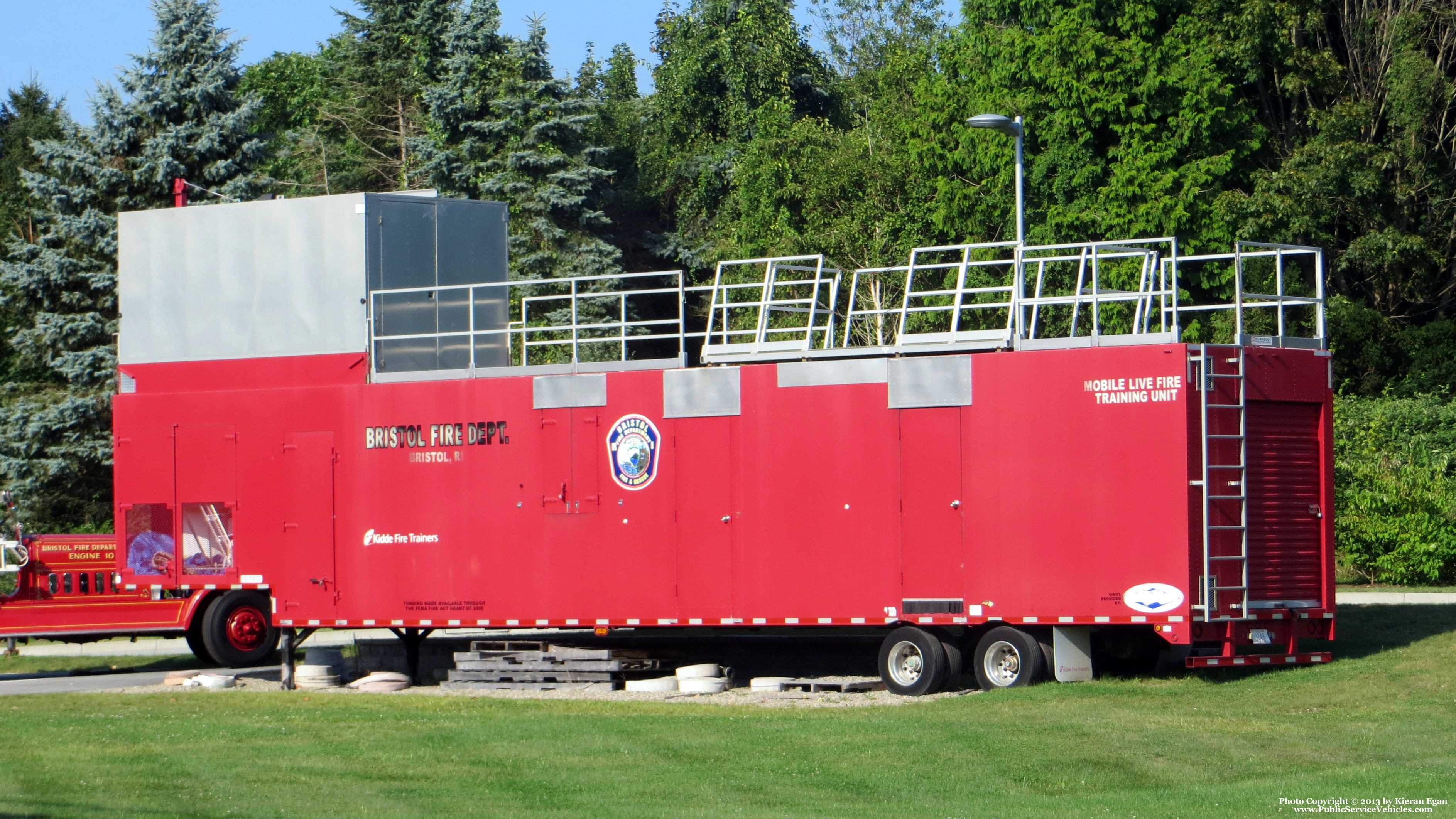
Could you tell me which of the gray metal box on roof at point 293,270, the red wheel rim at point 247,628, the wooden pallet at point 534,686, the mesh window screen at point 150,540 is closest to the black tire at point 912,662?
the wooden pallet at point 534,686

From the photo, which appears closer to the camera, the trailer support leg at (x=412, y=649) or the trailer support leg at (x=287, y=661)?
the trailer support leg at (x=287, y=661)

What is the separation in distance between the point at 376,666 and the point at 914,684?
26.5ft

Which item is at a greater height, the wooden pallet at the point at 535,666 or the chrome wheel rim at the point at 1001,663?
the chrome wheel rim at the point at 1001,663

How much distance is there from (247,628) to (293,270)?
5.40 meters

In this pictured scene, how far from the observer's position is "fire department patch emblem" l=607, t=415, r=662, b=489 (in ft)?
64.8

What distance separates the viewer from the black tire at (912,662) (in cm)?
1817

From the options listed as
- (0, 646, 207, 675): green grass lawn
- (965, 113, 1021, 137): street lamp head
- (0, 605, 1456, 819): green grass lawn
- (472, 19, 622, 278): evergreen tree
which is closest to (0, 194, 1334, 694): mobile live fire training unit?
(0, 605, 1456, 819): green grass lawn

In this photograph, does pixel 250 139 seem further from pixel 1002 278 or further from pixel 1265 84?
pixel 1265 84

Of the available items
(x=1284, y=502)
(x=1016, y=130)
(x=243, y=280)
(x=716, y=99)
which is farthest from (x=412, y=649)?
(x=716, y=99)

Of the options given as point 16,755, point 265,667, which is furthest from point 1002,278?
point 16,755

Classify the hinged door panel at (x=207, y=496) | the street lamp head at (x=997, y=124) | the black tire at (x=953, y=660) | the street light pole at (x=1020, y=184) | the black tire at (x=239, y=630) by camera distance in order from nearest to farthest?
the black tire at (x=953, y=660) < the hinged door panel at (x=207, y=496) < the street lamp head at (x=997, y=124) < the street light pole at (x=1020, y=184) < the black tire at (x=239, y=630)

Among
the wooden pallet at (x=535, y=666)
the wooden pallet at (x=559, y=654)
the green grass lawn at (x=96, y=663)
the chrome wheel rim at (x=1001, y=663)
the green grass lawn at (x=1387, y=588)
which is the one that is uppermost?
the chrome wheel rim at (x=1001, y=663)

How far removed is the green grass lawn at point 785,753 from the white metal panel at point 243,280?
19.4 ft

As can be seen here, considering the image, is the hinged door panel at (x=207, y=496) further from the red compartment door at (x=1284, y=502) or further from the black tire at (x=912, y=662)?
the red compartment door at (x=1284, y=502)
